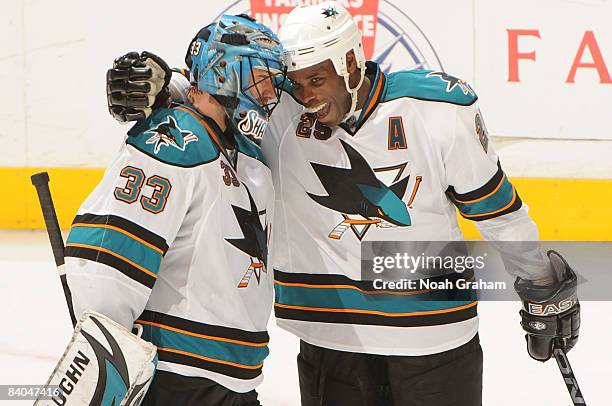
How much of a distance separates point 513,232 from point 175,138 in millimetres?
803

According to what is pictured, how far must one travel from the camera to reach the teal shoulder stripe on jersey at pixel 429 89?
6.32 ft

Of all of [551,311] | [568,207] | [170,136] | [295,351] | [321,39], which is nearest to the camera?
[170,136]

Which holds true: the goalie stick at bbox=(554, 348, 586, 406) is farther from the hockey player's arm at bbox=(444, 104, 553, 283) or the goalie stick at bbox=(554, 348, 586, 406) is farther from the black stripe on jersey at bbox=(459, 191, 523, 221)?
the black stripe on jersey at bbox=(459, 191, 523, 221)

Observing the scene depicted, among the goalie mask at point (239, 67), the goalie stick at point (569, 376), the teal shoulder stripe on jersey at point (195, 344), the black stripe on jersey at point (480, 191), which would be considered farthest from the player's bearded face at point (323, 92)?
the goalie stick at point (569, 376)

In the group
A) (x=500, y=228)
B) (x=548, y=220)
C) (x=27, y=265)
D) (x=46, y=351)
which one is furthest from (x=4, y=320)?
(x=548, y=220)

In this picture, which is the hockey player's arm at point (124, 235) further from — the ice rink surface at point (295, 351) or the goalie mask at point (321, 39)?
the ice rink surface at point (295, 351)

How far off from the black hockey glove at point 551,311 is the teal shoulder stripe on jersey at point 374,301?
0.17 meters

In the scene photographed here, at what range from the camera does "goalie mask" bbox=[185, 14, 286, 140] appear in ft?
5.49

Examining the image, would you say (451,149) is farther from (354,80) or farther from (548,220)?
(548,220)

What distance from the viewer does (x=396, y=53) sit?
16.3 ft

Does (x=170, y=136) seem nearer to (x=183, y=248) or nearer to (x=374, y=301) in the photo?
(x=183, y=248)

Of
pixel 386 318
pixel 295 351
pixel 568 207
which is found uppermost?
pixel 386 318

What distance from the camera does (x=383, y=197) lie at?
6.42ft

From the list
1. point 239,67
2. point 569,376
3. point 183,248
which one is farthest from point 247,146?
point 569,376
